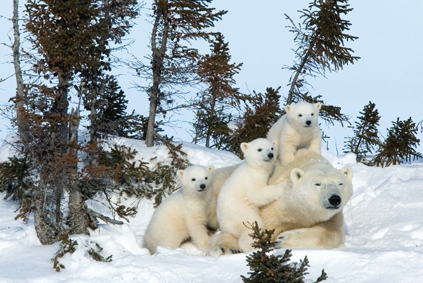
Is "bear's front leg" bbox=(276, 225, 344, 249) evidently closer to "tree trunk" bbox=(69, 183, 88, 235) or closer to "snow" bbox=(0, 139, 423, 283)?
"snow" bbox=(0, 139, 423, 283)

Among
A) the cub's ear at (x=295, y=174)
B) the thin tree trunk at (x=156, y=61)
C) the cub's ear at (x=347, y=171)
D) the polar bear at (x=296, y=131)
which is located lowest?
the cub's ear at (x=295, y=174)

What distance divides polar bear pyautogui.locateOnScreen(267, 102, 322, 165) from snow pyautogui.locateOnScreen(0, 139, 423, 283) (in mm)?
1507

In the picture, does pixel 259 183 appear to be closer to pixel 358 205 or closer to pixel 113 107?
pixel 358 205

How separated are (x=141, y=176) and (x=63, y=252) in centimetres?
461

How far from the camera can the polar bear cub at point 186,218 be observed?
30.9ft

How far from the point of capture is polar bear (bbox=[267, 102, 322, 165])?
9500mm

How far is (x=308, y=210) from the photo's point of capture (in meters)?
8.34

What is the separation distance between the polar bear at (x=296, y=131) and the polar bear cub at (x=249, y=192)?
0.91 metres

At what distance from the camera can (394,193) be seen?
10984mm

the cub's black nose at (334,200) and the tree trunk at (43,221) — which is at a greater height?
the cub's black nose at (334,200)

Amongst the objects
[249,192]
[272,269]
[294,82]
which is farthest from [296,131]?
[294,82]

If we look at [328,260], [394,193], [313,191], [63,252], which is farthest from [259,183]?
[394,193]

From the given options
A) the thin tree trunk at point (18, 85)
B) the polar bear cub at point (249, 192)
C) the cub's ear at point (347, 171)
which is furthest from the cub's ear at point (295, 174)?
the thin tree trunk at point (18, 85)

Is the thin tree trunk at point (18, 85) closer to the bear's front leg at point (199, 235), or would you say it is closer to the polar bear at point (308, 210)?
the bear's front leg at point (199, 235)
